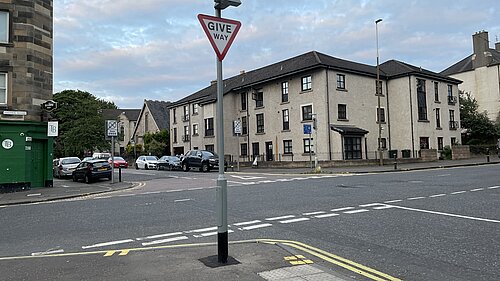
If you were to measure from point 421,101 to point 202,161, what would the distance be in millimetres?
24624

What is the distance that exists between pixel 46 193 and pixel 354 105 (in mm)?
29452

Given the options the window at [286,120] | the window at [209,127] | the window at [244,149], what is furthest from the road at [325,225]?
the window at [209,127]

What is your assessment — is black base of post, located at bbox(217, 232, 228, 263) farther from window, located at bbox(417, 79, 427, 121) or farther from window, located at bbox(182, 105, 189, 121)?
window, located at bbox(182, 105, 189, 121)

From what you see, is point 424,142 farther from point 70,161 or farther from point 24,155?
point 24,155

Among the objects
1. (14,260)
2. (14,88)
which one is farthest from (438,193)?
(14,88)

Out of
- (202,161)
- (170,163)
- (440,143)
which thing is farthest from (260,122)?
(440,143)

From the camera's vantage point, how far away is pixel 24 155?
19062 mm

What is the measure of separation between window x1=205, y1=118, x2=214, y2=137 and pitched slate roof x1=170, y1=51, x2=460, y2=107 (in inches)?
92.5

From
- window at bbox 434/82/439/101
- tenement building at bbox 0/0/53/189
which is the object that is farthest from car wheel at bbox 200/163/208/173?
window at bbox 434/82/439/101

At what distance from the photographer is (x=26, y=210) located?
41.8 feet

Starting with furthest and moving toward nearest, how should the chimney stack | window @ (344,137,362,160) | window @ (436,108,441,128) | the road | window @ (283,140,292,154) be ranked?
the chimney stack
window @ (436,108,441,128)
window @ (283,140,292,154)
window @ (344,137,362,160)
the road

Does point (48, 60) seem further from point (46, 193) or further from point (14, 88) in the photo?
point (46, 193)

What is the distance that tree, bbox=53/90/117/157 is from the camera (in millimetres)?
58719

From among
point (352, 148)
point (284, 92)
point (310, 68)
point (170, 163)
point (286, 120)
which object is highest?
point (310, 68)
